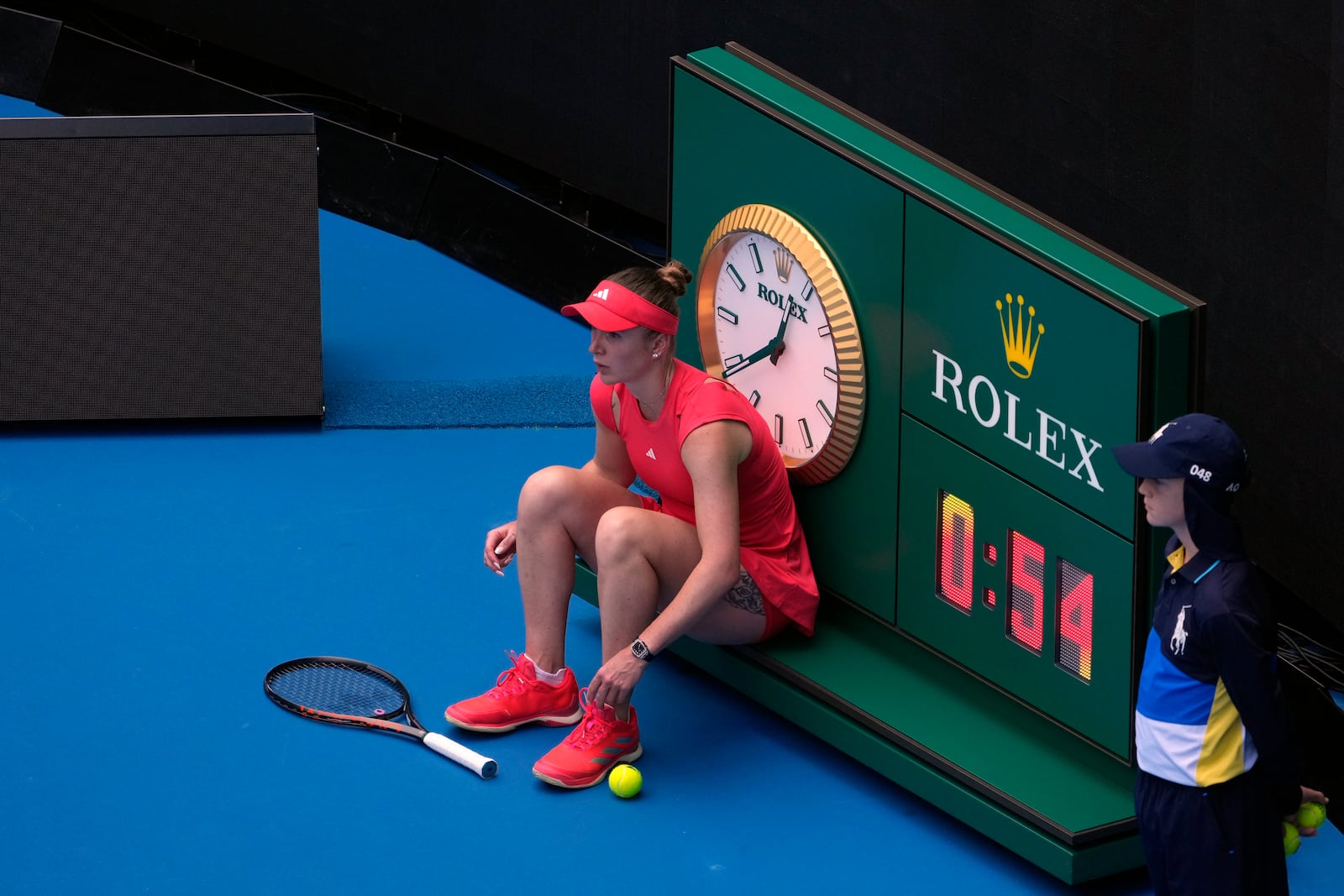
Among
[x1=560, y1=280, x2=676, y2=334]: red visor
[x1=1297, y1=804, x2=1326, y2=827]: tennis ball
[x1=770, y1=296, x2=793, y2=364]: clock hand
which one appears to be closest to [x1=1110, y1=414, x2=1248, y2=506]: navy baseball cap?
[x1=1297, y1=804, x2=1326, y2=827]: tennis ball

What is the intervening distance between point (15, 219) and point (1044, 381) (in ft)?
11.7

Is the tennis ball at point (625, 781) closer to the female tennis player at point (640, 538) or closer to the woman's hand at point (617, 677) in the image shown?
the female tennis player at point (640, 538)

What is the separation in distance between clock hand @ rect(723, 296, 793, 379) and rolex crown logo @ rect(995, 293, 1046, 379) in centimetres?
70

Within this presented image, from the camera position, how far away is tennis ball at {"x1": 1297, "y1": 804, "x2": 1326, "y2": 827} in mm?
3034

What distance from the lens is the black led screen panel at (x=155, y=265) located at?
18.4ft

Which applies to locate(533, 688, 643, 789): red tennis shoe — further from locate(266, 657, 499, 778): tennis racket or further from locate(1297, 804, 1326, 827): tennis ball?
locate(1297, 804, 1326, 827): tennis ball

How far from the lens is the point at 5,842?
3.67m

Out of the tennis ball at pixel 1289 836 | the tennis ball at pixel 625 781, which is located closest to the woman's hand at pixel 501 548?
the tennis ball at pixel 625 781

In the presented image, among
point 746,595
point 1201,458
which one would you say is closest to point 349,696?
point 746,595

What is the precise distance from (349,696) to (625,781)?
0.76 meters

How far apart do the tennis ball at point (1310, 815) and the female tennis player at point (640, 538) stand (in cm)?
126

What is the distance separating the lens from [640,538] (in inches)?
151

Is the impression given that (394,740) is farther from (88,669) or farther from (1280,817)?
(1280,817)

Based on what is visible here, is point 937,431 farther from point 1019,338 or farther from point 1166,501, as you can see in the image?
point 1166,501
